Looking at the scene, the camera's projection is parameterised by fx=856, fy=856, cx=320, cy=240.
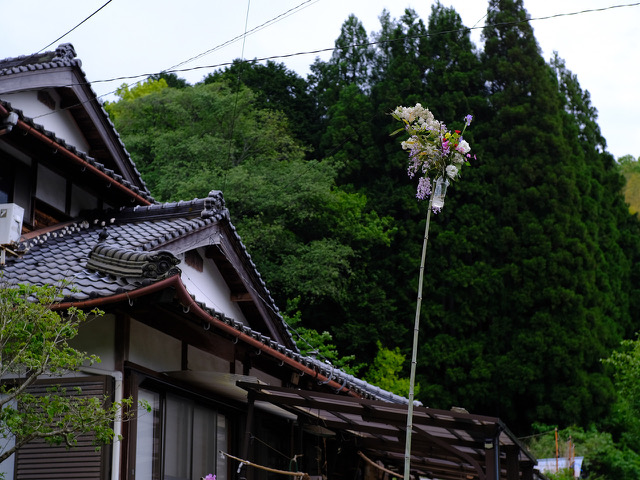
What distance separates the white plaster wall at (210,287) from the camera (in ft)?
36.7

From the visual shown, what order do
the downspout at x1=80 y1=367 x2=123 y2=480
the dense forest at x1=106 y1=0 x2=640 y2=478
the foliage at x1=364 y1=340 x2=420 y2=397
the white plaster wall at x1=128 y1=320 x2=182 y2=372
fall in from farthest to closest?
the dense forest at x1=106 y1=0 x2=640 y2=478, the foliage at x1=364 y1=340 x2=420 y2=397, the white plaster wall at x1=128 y1=320 x2=182 y2=372, the downspout at x1=80 y1=367 x2=123 y2=480

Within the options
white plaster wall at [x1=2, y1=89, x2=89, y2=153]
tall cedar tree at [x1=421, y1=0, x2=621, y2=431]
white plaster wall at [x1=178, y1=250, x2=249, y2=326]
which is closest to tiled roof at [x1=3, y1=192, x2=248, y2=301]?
white plaster wall at [x1=178, y1=250, x2=249, y2=326]

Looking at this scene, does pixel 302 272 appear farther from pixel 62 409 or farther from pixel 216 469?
pixel 62 409

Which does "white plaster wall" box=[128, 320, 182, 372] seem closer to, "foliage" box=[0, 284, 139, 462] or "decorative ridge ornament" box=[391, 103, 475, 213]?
"foliage" box=[0, 284, 139, 462]

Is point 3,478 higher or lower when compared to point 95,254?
lower

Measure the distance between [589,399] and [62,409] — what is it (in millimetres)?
26933

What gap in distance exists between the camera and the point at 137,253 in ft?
26.5

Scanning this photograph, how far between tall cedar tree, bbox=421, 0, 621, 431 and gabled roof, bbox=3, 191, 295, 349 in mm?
19456

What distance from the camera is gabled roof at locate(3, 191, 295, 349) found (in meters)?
7.90

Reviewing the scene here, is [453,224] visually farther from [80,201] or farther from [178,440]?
[178,440]

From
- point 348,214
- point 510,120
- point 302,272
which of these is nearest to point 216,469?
point 302,272

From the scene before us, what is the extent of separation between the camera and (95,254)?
8.64m

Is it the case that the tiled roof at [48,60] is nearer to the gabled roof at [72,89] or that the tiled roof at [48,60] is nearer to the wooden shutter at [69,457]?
the gabled roof at [72,89]

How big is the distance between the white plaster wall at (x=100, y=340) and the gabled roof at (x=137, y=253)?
0.36 m
